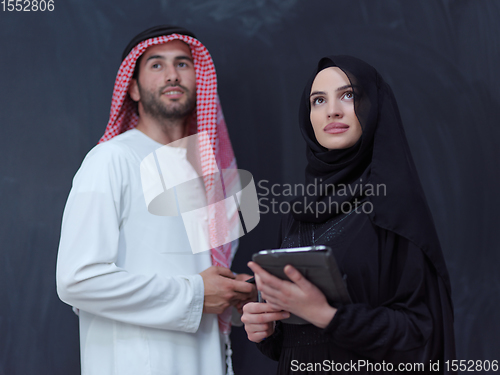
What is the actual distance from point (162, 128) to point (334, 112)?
83 cm

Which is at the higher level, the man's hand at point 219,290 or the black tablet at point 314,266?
the black tablet at point 314,266

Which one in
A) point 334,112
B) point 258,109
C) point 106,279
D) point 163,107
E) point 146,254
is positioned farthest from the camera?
point 258,109

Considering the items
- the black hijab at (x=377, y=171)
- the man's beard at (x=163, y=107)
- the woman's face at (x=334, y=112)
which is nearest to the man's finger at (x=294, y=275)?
the black hijab at (x=377, y=171)

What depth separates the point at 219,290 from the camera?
5.25ft

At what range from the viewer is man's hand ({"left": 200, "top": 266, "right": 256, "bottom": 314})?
1.60m

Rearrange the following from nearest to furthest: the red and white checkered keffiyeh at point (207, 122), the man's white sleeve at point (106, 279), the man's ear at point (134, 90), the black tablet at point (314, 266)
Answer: the black tablet at point (314, 266) → the man's white sleeve at point (106, 279) → the red and white checkered keffiyeh at point (207, 122) → the man's ear at point (134, 90)

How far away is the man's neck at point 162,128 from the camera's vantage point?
1870mm

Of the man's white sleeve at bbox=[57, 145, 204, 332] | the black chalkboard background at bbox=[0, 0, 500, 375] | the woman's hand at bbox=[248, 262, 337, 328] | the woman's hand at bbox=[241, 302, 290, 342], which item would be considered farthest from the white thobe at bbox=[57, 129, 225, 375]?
the woman's hand at bbox=[248, 262, 337, 328]

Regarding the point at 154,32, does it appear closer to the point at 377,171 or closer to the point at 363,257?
the point at 377,171

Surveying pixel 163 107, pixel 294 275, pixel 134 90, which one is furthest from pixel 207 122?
pixel 294 275

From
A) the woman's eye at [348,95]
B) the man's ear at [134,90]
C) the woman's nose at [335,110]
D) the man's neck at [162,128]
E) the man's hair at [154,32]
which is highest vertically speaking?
the man's hair at [154,32]

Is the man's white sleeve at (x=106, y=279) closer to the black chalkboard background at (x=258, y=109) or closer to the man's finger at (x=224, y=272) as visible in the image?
the man's finger at (x=224, y=272)

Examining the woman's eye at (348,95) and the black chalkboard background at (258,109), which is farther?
the black chalkboard background at (258,109)

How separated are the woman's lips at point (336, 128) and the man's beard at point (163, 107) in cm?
73
